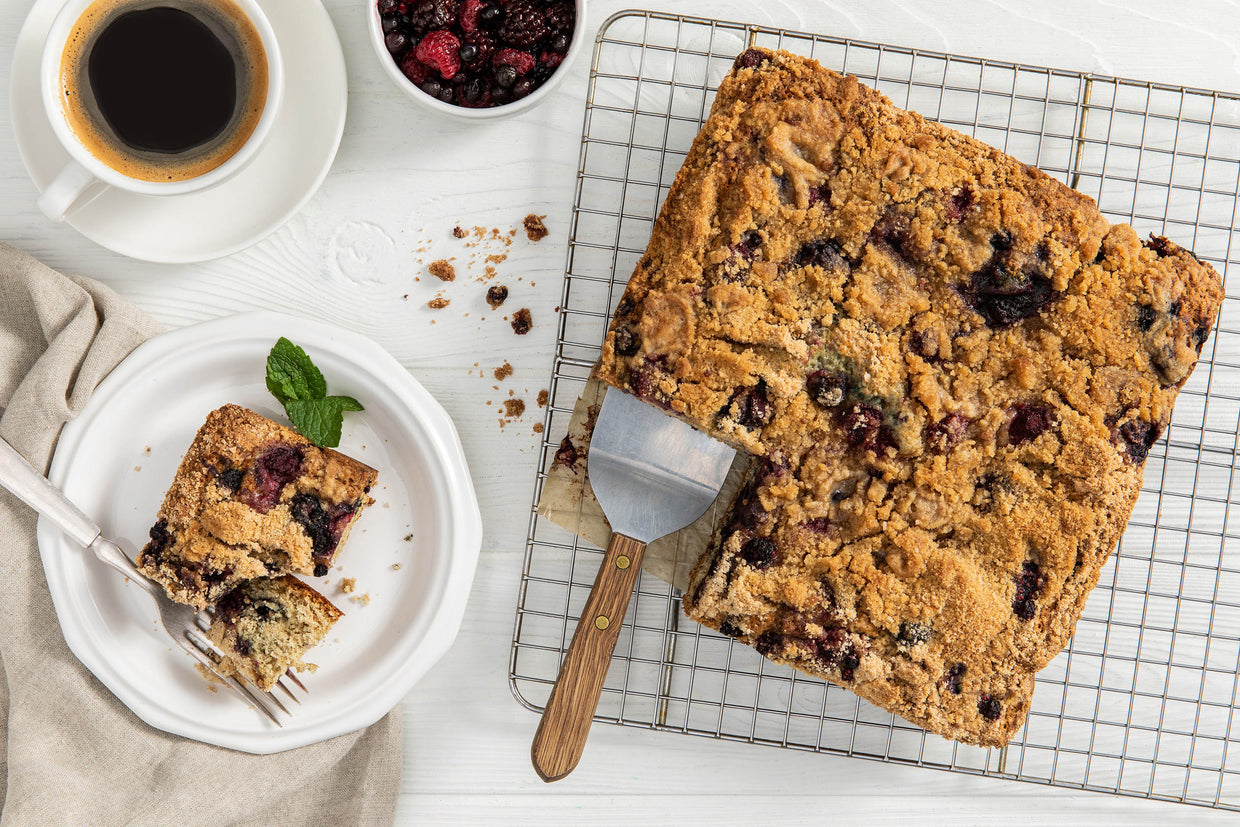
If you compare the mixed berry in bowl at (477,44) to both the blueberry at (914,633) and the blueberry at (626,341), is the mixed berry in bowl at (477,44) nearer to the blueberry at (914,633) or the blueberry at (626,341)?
the blueberry at (626,341)

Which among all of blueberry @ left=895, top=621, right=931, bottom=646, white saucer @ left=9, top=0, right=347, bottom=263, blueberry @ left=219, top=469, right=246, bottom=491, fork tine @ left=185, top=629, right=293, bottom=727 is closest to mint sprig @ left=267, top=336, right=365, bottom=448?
blueberry @ left=219, top=469, right=246, bottom=491

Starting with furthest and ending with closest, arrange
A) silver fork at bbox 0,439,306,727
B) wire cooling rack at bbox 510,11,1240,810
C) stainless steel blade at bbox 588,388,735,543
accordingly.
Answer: wire cooling rack at bbox 510,11,1240,810, silver fork at bbox 0,439,306,727, stainless steel blade at bbox 588,388,735,543

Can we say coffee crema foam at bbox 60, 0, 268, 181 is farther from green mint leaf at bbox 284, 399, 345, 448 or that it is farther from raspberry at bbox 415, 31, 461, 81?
green mint leaf at bbox 284, 399, 345, 448

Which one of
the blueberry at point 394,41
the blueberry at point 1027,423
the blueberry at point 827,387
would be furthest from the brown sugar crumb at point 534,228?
the blueberry at point 1027,423

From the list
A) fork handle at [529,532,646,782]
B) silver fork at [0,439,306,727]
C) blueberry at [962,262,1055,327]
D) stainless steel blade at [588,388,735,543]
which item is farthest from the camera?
silver fork at [0,439,306,727]

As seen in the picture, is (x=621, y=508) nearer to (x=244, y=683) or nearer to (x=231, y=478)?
(x=231, y=478)

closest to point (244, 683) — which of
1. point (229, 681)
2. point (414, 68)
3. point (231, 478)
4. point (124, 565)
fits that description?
point (229, 681)
